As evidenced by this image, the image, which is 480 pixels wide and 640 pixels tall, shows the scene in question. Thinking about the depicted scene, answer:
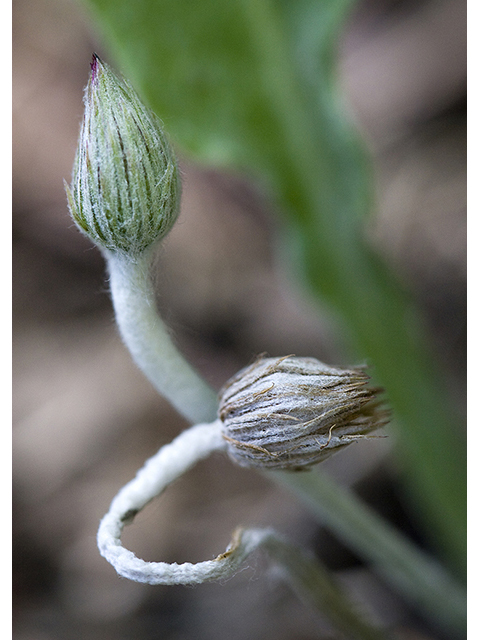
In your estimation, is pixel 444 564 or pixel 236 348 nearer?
pixel 444 564

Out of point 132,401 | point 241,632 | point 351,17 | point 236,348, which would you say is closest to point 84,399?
point 132,401

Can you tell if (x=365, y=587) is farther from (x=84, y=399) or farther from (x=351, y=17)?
(x=351, y=17)

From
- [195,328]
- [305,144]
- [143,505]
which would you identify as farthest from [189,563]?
[195,328]

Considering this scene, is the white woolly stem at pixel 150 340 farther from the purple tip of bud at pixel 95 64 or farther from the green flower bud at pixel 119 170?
the purple tip of bud at pixel 95 64

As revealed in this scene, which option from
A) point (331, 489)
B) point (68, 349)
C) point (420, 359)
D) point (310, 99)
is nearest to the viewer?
point (331, 489)

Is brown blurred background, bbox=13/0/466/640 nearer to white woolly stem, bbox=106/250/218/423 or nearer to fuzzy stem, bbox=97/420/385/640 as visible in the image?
fuzzy stem, bbox=97/420/385/640

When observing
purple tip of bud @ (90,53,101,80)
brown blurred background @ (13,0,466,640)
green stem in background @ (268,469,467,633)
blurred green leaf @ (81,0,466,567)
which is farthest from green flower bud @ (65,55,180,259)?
brown blurred background @ (13,0,466,640)

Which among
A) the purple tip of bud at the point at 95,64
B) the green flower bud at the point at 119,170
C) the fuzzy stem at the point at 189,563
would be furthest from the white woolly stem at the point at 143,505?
the purple tip of bud at the point at 95,64

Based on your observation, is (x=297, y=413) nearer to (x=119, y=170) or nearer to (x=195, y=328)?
(x=119, y=170)
